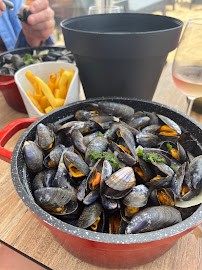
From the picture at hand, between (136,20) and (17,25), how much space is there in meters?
1.13

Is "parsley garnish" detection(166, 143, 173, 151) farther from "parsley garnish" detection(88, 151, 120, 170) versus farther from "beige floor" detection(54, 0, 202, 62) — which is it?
"beige floor" detection(54, 0, 202, 62)

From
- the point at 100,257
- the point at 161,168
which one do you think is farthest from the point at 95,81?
the point at 100,257

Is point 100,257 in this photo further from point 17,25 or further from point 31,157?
point 17,25

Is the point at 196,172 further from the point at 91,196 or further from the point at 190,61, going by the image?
the point at 190,61

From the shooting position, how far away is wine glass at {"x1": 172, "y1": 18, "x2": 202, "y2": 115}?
0.66 meters

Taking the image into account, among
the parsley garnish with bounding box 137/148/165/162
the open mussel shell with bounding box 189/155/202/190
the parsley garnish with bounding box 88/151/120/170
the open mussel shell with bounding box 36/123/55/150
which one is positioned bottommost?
the open mussel shell with bounding box 189/155/202/190

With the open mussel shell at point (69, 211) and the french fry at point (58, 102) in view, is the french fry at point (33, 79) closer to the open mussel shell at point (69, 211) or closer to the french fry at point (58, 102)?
the french fry at point (58, 102)

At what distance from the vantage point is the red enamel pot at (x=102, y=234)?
1.08 ft

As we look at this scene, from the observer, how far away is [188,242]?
0.51 meters

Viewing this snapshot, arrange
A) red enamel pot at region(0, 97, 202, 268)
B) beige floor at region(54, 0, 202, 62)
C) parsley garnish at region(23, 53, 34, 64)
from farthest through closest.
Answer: beige floor at region(54, 0, 202, 62) → parsley garnish at region(23, 53, 34, 64) → red enamel pot at region(0, 97, 202, 268)

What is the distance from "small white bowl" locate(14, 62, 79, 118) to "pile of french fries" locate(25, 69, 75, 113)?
2 centimetres

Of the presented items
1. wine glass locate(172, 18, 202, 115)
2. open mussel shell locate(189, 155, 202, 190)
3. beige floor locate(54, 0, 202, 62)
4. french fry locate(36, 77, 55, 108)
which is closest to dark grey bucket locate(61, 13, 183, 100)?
wine glass locate(172, 18, 202, 115)

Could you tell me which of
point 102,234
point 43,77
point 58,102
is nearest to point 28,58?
point 43,77

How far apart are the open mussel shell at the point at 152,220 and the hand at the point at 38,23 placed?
115 cm
